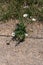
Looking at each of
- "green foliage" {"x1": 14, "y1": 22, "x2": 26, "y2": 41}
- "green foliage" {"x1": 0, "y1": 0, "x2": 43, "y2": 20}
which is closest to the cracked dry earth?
"green foliage" {"x1": 14, "y1": 22, "x2": 26, "y2": 41}

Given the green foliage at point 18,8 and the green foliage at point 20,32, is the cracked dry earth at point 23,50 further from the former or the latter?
the green foliage at point 18,8

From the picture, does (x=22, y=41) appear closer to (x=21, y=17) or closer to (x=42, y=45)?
(x=42, y=45)

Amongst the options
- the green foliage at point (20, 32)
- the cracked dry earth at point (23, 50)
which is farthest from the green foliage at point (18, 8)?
the green foliage at point (20, 32)

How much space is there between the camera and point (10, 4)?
17.5ft

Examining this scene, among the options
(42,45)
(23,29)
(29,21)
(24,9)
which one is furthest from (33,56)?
(24,9)

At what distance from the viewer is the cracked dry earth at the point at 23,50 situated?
4.09 meters

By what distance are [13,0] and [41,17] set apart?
0.68 metres

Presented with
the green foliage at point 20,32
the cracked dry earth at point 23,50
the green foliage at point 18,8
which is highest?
the green foliage at point 18,8

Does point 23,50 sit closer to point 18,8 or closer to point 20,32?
point 20,32

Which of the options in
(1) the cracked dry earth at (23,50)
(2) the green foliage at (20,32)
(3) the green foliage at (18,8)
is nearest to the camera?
(1) the cracked dry earth at (23,50)

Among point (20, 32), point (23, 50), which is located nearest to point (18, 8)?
point (20, 32)

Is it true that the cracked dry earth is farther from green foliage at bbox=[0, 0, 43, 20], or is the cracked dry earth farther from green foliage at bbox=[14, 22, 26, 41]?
green foliage at bbox=[0, 0, 43, 20]

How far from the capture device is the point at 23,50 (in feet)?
14.1

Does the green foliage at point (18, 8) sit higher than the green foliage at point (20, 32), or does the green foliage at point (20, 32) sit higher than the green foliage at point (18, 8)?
the green foliage at point (18, 8)
